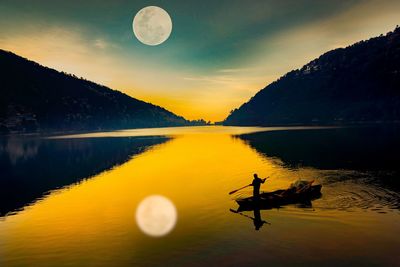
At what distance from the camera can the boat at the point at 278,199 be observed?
3756cm

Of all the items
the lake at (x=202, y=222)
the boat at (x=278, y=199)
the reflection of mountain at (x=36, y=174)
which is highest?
the boat at (x=278, y=199)

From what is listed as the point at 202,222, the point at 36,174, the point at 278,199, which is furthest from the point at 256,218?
the point at 36,174

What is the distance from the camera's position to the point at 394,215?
3356cm

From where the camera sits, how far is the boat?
123 feet

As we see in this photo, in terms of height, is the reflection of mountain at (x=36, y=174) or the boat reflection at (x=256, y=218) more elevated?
the boat reflection at (x=256, y=218)

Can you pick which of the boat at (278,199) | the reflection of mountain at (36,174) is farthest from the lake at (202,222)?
the boat at (278,199)

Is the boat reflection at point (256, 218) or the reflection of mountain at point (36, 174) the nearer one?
the boat reflection at point (256, 218)

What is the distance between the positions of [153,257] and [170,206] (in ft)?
53.5

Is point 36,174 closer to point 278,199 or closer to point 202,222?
point 202,222

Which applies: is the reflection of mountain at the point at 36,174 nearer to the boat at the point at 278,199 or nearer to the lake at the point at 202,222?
the lake at the point at 202,222

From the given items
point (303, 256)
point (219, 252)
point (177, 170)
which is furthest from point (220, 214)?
point (177, 170)

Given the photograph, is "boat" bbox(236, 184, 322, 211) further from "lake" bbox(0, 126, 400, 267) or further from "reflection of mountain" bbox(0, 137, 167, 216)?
"reflection of mountain" bbox(0, 137, 167, 216)

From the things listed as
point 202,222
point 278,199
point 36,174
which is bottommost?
point 36,174

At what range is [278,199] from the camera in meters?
38.4
